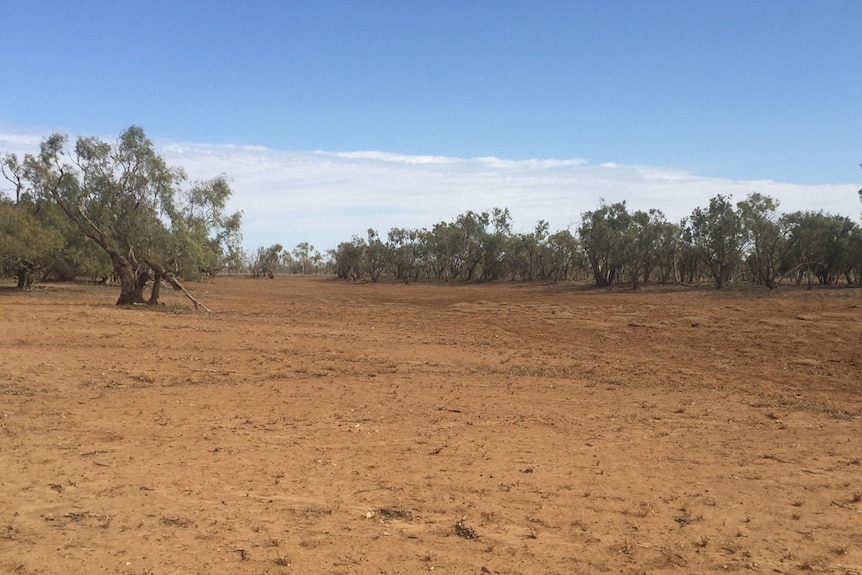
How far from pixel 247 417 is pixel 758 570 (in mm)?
7016

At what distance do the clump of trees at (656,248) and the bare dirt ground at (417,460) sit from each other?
121 feet

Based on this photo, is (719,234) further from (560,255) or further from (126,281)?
(126,281)

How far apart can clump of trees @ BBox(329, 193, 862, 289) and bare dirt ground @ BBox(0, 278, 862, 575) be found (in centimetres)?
3698

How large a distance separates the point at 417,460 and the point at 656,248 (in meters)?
56.3

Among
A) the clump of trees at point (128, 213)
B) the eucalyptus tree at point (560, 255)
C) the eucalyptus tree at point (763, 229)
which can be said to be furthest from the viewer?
the eucalyptus tree at point (560, 255)

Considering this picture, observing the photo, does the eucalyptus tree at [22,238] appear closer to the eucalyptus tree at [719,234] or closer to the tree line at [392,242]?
the tree line at [392,242]

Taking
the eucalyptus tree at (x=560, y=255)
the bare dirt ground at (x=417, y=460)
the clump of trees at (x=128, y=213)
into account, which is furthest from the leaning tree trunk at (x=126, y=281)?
the eucalyptus tree at (x=560, y=255)

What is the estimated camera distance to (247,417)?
9211 mm

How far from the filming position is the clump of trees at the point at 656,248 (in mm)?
49344

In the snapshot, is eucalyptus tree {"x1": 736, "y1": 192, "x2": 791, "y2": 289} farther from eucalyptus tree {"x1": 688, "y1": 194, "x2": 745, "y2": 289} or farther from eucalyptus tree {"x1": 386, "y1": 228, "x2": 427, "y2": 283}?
eucalyptus tree {"x1": 386, "y1": 228, "x2": 427, "y2": 283}

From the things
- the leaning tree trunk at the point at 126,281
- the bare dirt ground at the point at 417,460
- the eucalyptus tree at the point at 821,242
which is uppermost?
the eucalyptus tree at the point at 821,242

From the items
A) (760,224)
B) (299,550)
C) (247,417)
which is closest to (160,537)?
(299,550)

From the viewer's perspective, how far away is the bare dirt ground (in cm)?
489

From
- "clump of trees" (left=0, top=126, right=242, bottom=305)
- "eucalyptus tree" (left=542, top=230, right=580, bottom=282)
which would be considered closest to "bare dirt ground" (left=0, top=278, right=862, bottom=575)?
"clump of trees" (left=0, top=126, right=242, bottom=305)
